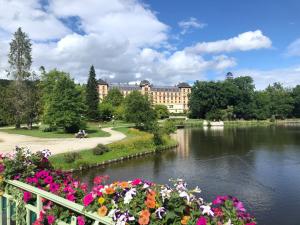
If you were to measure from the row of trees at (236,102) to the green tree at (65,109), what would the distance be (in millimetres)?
64376

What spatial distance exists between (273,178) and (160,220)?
22793 millimetres

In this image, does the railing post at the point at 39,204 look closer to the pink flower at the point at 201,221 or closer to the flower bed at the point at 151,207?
the flower bed at the point at 151,207

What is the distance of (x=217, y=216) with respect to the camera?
12.1 feet

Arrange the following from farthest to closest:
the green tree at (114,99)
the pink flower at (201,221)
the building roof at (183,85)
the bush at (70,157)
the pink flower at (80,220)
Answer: the building roof at (183,85) < the green tree at (114,99) < the bush at (70,157) < the pink flower at (80,220) < the pink flower at (201,221)

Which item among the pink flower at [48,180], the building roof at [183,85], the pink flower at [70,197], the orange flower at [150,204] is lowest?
the pink flower at [70,197]

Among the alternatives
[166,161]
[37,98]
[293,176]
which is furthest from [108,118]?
[293,176]

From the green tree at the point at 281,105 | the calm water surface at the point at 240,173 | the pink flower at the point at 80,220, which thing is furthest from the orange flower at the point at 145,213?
the green tree at the point at 281,105

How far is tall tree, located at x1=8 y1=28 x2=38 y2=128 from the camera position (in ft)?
178

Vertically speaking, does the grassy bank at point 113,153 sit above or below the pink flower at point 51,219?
below

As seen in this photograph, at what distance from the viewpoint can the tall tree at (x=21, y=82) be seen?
178ft

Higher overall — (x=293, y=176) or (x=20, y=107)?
(x=20, y=107)

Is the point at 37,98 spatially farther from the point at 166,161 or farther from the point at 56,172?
the point at 56,172

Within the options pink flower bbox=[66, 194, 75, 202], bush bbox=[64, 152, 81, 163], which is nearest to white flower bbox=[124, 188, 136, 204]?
pink flower bbox=[66, 194, 75, 202]

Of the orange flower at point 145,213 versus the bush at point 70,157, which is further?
the bush at point 70,157
